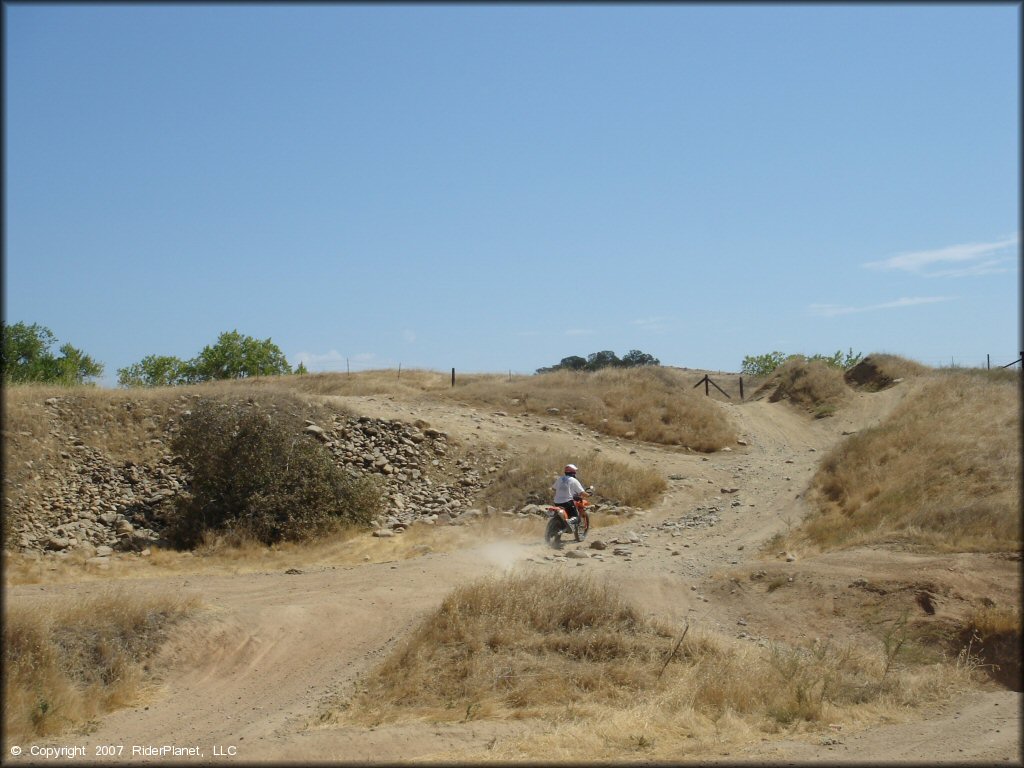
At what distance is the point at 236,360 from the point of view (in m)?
51.3

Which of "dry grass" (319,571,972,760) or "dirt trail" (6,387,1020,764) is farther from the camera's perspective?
"dry grass" (319,571,972,760)

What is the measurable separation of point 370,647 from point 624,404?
64.0ft

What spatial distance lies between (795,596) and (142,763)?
9.26 metres

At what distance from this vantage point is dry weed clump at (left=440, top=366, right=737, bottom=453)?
1098 inches

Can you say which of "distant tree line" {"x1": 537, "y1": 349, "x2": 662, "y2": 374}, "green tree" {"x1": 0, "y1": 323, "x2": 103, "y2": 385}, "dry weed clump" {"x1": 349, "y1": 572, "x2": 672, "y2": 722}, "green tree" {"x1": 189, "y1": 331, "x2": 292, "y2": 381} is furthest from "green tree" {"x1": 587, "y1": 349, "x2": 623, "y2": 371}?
"dry weed clump" {"x1": 349, "y1": 572, "x2": 672, "y2": 722}

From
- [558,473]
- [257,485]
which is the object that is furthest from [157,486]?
[558,473]

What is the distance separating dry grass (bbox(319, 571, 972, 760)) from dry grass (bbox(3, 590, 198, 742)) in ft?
8.62

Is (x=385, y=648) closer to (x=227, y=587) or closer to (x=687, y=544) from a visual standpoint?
(x=227, y=587)

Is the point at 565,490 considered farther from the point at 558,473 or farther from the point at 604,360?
the point at 604,360

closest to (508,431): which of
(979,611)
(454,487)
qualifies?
(454,487)

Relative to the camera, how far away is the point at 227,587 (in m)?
13.5

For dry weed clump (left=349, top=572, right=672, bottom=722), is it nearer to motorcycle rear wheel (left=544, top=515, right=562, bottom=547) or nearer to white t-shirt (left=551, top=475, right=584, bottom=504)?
motorcycle rear wheel (left=544, top=515, right=562, bottom=547)

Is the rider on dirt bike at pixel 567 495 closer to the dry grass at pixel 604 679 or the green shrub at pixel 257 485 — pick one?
the green shrub at pixel 257 485

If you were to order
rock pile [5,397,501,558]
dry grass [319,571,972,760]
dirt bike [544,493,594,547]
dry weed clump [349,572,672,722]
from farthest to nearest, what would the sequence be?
1. rock pile [5,397,501,558]
2. dirt bike [544,493,594,547]
3. dry weed clump [349,572,672,722]
4. dry grass [319,571,972,760]
